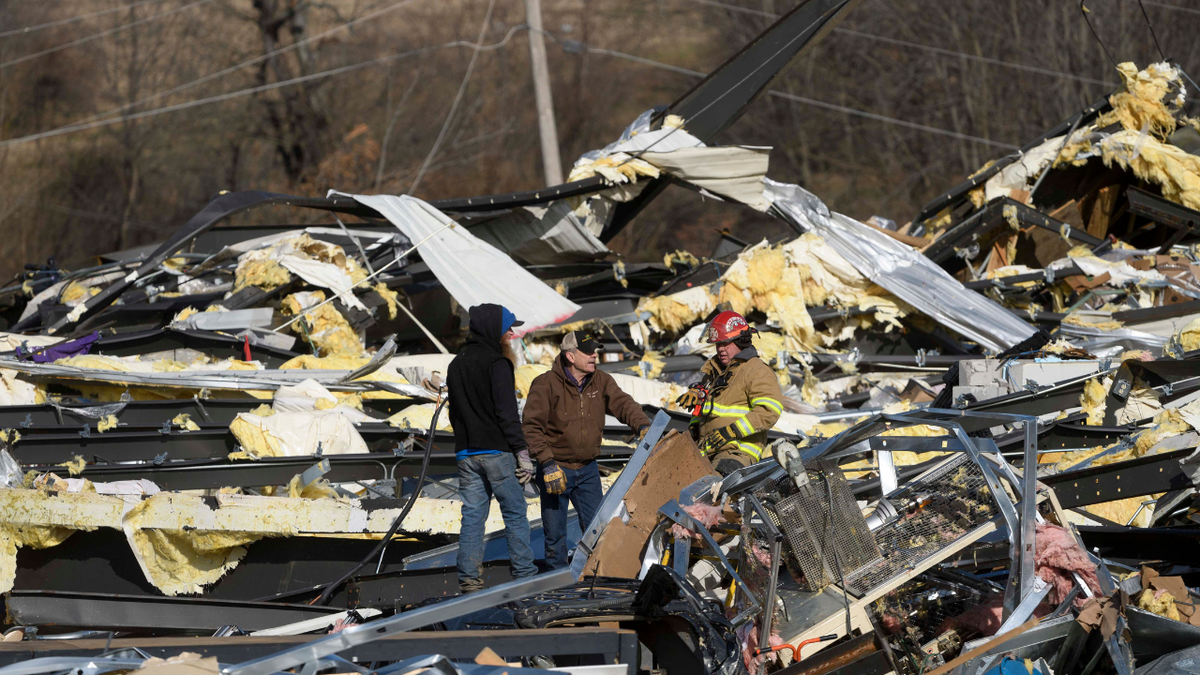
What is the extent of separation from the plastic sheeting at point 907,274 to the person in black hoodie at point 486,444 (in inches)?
182

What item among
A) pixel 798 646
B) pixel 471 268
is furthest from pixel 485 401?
pixel 471 268

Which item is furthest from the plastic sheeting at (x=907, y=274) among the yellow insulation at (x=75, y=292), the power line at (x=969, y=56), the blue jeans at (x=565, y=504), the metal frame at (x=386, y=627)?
the power line at (x=969, y=56)

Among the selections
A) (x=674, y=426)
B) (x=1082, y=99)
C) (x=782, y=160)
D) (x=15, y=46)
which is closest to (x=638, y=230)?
(x=782, y=160)

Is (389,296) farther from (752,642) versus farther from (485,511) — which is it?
(752,642)

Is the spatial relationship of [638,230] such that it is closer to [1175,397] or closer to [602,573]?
[1175,397]

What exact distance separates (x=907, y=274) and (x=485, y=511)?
5.13 metres

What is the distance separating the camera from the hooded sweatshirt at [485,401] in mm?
4746

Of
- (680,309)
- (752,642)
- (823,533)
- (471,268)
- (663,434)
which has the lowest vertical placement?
(752,642)

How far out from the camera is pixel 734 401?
5172 mm

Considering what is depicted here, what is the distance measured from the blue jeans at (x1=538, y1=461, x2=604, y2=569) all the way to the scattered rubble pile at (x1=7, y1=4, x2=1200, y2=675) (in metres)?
0.29

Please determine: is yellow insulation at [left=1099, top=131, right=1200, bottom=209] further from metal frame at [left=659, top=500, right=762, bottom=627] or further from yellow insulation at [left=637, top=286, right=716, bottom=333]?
metal frame at [left=659, top=500, right=762, bottom=627]

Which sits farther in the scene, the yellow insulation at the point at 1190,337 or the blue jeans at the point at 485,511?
the yellow insulation at the point at 1190,337

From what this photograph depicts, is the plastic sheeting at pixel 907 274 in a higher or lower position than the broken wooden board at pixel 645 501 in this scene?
higher

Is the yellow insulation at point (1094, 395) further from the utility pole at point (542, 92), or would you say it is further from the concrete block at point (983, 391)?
the utility pole at point (542, 92)
